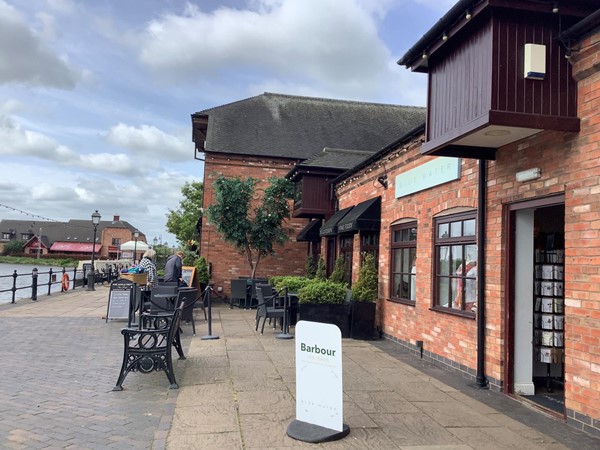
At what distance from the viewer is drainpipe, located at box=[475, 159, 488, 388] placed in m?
6.14

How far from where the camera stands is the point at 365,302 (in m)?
9.68

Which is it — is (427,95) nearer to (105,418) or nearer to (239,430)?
(239,430)

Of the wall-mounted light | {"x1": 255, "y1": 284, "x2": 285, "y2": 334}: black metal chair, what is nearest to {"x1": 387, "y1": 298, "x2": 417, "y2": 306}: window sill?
{"x1": 255, "y1": 284, "x2": 285, "y2": 334}: black metal chair

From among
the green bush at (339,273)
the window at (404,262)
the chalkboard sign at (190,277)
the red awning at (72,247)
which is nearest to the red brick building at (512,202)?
the window at (404,262)

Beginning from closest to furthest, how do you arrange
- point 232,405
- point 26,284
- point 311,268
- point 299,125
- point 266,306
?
point 232,405 → point 266,306 → point 311,268 → point 299,125 → point 26,284

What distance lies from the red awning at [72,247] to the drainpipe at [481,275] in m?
81.4

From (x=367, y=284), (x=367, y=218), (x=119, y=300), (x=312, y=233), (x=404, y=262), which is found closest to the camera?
(x=404, y=262)

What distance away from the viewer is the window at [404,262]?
8.78 metres

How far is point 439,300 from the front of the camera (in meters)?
7.67

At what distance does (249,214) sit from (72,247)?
7383 cm

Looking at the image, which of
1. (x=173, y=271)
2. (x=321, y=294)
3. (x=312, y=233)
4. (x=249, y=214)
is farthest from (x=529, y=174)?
(x=249, y=214)

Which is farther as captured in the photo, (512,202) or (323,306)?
(323,306)

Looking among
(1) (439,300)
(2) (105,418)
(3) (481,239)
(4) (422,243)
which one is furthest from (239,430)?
(4) (422,243)

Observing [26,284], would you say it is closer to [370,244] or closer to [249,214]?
[249,214]
